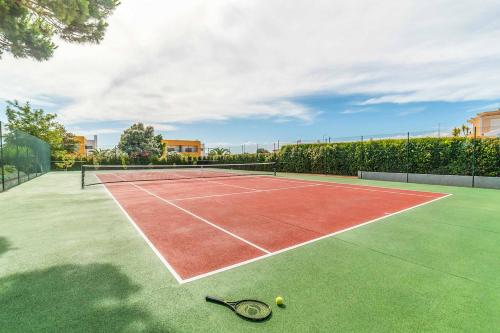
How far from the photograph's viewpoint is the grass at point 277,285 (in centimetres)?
270

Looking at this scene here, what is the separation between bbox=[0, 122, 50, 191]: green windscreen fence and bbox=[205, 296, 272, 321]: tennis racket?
1401 cm

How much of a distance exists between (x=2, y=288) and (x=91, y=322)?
5.68 ft

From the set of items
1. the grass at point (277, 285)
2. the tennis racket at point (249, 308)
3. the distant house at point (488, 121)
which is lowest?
the grass at point (277, 285)

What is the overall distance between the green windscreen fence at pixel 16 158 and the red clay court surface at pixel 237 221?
6.55 meters

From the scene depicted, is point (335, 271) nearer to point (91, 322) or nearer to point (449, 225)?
point (91, 322)

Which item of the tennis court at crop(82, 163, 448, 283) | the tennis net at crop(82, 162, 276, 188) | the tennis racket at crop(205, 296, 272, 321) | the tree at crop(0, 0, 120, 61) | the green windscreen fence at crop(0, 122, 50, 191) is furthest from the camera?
the tennis net at crop(82, 162, 276, 188)

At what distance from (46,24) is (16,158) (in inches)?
447

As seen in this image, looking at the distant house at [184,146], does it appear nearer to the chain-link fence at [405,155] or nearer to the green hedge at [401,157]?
the green hedge at [401,157]

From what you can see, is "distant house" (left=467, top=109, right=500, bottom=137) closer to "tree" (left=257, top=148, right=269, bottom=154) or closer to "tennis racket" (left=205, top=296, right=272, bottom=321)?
"tree" (left=257, top=148, right=269, bottom=154)

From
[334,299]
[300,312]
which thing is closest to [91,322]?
[300,312]

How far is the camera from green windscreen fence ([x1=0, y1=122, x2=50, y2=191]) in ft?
40.3

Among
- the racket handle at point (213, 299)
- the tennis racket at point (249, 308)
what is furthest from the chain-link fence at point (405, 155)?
the racket handle at point (213, 299)

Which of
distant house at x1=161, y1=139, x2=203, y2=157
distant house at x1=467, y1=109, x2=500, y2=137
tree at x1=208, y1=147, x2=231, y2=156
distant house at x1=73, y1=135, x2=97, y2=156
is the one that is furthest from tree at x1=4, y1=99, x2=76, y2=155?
distant house at x1=467, y1=109, x2=500, y2=137

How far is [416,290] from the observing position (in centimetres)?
334
